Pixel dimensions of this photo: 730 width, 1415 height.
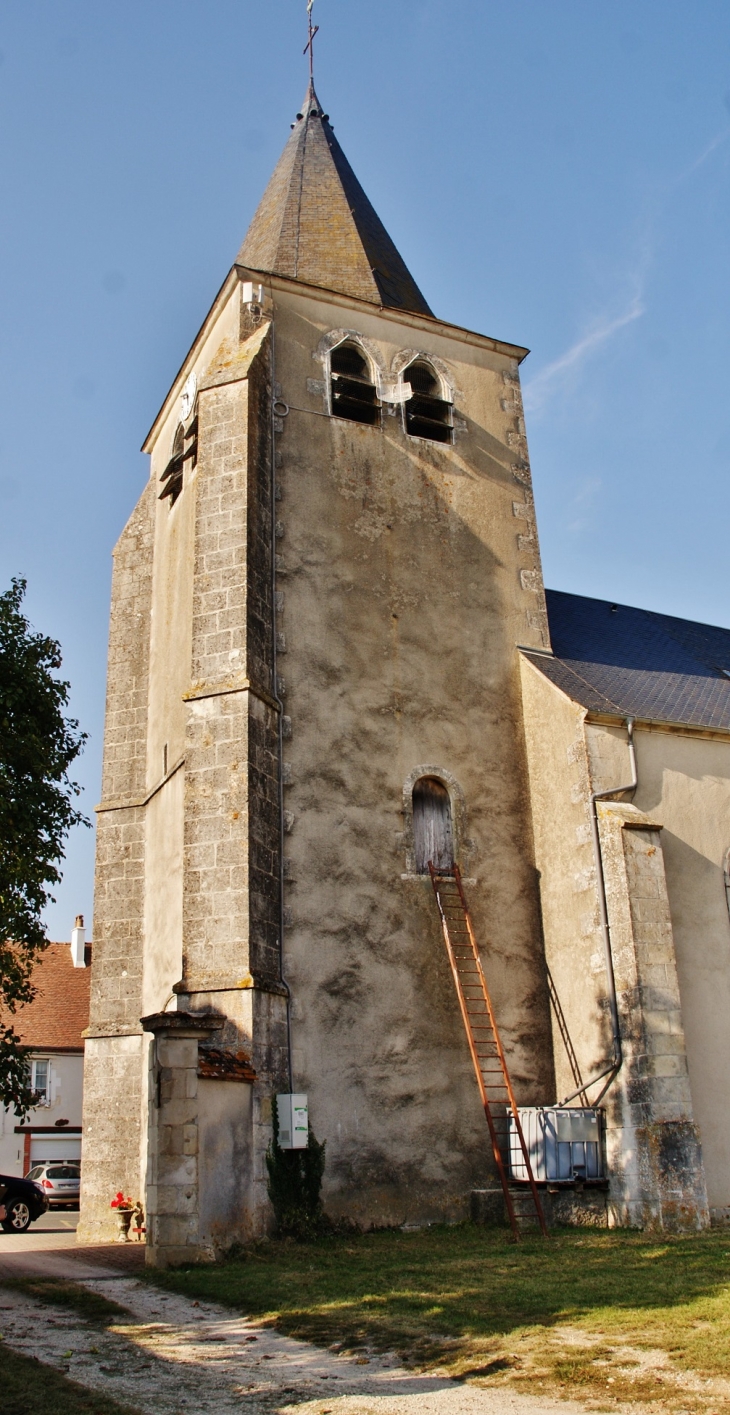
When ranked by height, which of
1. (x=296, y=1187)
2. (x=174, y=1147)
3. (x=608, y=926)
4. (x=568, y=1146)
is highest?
(x=608, y=926)

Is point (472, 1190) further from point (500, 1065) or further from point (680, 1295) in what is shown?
point (680, 1295)

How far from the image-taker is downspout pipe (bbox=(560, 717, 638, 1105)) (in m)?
12.1

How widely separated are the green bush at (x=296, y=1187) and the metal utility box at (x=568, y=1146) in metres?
2.23

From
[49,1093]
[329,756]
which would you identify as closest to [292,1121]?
[329,756]

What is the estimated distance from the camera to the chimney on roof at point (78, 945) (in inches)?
1250

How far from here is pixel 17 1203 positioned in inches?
603

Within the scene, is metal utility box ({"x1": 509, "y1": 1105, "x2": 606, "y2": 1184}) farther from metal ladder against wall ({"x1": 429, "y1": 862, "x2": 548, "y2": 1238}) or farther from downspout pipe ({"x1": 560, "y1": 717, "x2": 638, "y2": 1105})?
downspout pipe ({"x1": 560, "y1": 717, "x2": 638, "y2": 1105})

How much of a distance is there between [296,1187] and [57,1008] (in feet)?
67.4

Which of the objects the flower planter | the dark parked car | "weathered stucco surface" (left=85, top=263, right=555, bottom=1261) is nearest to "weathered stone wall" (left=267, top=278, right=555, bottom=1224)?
"weathered stucco surface" (left=85, top=263, right=555, bottom=1261)

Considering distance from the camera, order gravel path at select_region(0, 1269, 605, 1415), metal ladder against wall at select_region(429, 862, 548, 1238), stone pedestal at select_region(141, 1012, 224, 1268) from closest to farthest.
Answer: gravel path at select_region(0, 1269, 605, 1415)
stone pedestal at select_region(141, 1012, 224, 1268)
metal ladder against wall at select_region(429, 862, 548, 1238)

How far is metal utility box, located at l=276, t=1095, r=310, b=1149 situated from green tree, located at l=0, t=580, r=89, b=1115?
7.48 feet

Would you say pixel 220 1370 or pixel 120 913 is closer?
pixel 220 1370

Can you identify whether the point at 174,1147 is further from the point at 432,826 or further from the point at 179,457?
the point at 179,457

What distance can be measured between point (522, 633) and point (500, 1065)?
541cm
